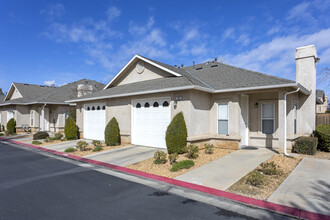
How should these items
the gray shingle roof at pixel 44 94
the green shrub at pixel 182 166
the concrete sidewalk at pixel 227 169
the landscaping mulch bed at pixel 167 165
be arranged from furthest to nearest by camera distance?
the gray shingle roof at pixel 44 94 < the green shrub at pixel 182 166 < the landscaping mulch bed at pixel 167 165 < the concrete sidewalk at pixel 227 169

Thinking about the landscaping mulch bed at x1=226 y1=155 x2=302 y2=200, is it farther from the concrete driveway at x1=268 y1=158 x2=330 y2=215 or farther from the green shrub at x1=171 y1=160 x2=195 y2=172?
the green shrub at x1=171 y1=160 x2=195 y2=172

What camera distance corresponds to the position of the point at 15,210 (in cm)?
455

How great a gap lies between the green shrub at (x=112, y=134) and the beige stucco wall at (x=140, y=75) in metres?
3.64

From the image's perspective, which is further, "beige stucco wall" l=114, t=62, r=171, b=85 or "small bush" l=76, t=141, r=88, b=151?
"beige stucco wall" l=114, t=62, r=171, b=85

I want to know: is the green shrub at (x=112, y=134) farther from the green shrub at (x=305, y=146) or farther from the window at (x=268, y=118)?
the green shrub at (x=305, y=146)

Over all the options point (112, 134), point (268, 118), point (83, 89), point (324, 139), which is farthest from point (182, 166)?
point (83, 89)

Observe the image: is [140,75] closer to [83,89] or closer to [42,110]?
[83,89]

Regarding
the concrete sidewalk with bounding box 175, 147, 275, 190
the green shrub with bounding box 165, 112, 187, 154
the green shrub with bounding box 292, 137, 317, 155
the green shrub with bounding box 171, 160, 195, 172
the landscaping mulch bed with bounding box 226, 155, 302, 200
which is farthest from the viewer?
the green shrub with bounding box 165, 112, 187, 154

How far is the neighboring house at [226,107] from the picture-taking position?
398 inches

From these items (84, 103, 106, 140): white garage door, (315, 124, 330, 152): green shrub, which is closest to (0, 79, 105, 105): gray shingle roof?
(84, 103, 106, 140): white garage door

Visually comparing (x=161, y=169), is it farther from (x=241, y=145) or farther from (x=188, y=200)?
(x=241, y=145)

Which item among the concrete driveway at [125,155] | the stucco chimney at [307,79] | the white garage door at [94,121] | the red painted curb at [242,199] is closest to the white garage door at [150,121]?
the concrete driveway at [125,155]

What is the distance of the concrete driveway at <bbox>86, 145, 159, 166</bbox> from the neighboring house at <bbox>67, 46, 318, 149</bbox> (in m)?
0.95

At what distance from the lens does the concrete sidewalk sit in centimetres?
623
